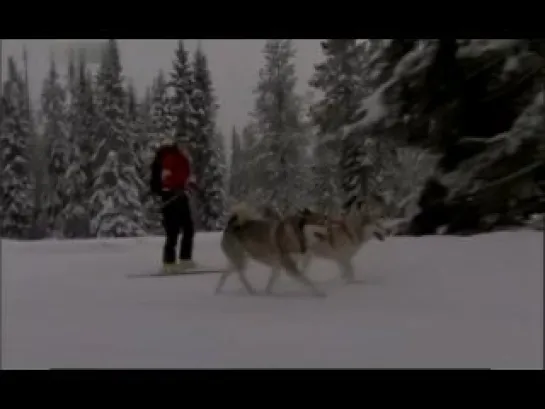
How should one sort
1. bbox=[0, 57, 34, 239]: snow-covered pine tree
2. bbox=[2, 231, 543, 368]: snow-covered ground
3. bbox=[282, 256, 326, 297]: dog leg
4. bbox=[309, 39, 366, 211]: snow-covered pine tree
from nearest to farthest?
bbox=[2, 231, 543, 368]: snow-covered ground, bbox=[282, 256, 326, 297]: dog leg, bbox=[309, 39, 366, 211]: snow-covered pine tree, bbox=[0, 57, 34, 239]: snow-covered pine tree

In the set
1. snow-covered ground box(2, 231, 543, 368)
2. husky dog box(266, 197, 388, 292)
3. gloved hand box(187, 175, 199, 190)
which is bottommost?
snow-covered ground box(2, 231, 543, 368)

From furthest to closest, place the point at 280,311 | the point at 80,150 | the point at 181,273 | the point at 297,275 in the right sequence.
Answer: 1. the point at 80,150
2. the point at 181,273
3. the point at 297,275
4. the point at 280,311

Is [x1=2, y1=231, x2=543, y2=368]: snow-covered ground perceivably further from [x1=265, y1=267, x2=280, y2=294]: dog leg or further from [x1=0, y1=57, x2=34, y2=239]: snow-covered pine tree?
[x1=0, y1=57, x2=34, y2=239]: snow-covered pine tree

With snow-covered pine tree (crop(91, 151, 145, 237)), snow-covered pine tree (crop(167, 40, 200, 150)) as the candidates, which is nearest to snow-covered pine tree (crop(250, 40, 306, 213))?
snow-covered pine tree (crop(167, 40, 200, 150))

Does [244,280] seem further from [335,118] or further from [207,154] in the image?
[335,118]

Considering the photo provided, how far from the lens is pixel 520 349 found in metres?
3.05

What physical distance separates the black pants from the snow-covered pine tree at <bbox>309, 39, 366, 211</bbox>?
24.9 inches

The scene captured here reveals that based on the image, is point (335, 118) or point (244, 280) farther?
point (335, 118)

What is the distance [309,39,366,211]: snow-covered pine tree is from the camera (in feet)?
11.7

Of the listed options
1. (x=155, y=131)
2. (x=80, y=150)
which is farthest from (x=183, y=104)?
(x=80, y=150)

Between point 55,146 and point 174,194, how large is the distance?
2.17 ft

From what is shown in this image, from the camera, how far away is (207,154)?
3.62 metres

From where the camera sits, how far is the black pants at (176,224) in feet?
11.8

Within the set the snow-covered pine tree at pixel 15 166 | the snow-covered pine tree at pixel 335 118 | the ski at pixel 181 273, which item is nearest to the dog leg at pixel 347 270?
the snow-covered pine tree at pixel 335 118
